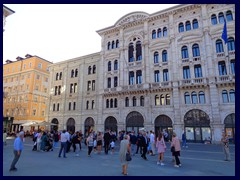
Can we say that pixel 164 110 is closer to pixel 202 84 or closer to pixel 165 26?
pixel 202 84

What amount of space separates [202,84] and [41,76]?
39445mm

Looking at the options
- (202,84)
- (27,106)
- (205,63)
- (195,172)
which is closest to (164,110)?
(202,84)

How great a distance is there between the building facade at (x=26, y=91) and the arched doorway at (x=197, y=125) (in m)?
34.2

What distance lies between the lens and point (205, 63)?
25844mm

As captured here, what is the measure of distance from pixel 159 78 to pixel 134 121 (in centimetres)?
803

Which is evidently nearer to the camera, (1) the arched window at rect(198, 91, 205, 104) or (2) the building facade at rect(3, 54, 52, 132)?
(1) the arched window at rect(198, 91, 205, 104)

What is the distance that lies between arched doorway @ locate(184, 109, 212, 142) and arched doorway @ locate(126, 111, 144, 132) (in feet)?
22.4

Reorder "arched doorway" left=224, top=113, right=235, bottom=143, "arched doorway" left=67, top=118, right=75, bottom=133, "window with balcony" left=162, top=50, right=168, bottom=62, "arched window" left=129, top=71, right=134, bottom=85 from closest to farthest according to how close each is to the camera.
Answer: "arched doorway" left=224, top=113, right=235, bottom=143, "window with balcony" left=162, top=50, right=168, bottom=62, "arched window" left=129, top=71, right=134, bottom=85, "arched doorway" left=67, top=118, right=75, bottom=133

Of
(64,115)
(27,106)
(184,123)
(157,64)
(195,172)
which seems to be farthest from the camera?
(27,106)

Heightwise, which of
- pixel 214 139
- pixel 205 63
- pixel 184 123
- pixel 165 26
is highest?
pixel 165 26

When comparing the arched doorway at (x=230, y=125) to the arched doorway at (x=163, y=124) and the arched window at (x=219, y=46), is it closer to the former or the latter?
the arched doorway at (x=163, y=124)

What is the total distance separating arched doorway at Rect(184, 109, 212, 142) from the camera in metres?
24.5

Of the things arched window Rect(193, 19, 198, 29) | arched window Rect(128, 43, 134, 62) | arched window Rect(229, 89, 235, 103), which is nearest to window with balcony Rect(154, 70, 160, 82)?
arched window Rect(128, 43, 134, 62)

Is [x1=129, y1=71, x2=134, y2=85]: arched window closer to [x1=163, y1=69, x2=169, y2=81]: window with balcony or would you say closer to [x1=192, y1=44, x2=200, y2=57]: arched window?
[x1=163, y1=69, x2=169, y2=81]: window with balcony
